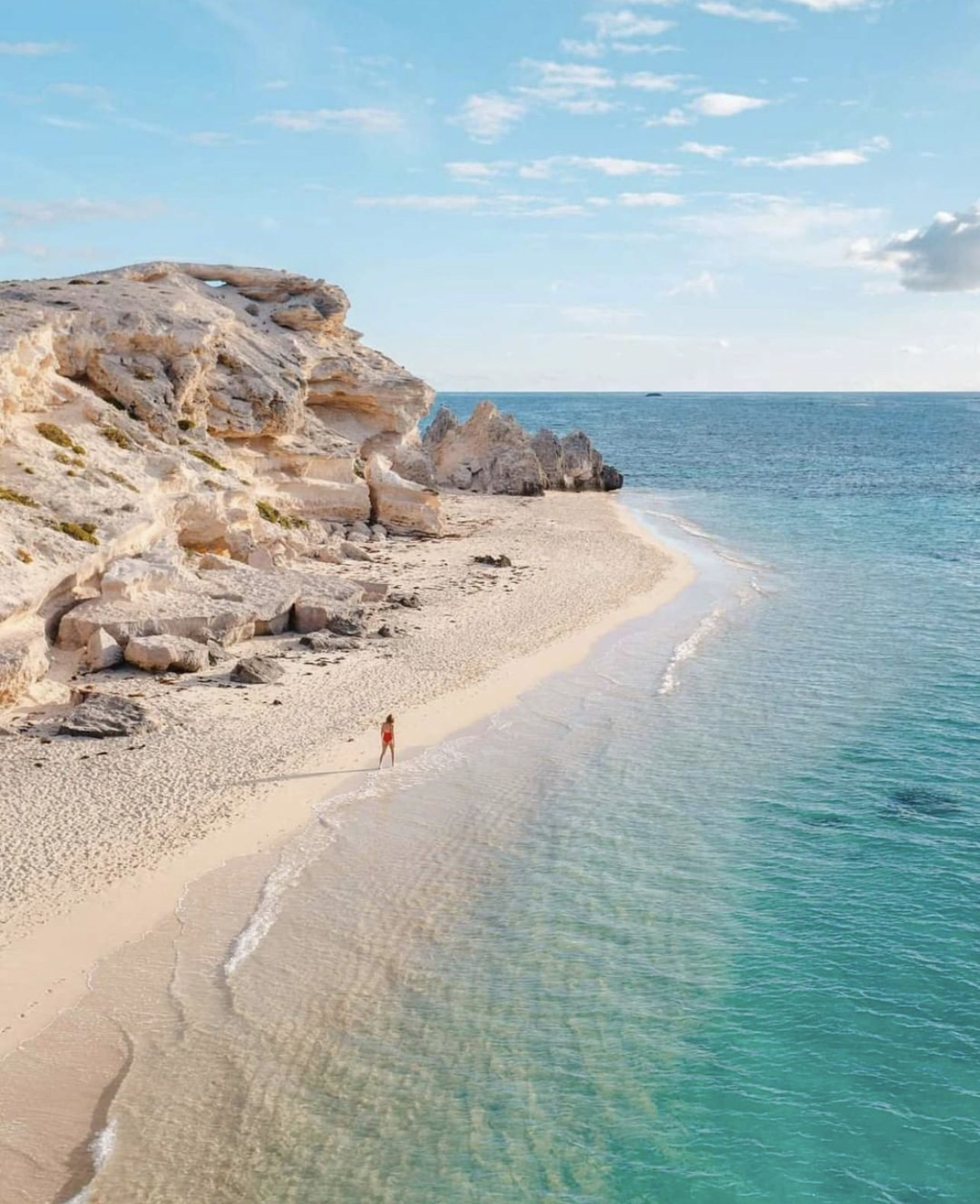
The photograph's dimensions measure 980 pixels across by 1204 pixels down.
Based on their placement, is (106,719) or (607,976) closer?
(607,976)

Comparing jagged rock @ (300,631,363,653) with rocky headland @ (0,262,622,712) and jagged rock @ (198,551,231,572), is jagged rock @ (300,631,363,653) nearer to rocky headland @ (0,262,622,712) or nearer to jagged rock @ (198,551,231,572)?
rocky headland @ (0,262,622,712)

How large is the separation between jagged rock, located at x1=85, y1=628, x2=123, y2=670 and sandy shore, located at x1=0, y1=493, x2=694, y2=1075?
1.89ft

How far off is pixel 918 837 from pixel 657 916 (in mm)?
6321

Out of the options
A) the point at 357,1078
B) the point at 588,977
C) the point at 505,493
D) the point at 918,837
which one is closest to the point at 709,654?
the point at 918,837

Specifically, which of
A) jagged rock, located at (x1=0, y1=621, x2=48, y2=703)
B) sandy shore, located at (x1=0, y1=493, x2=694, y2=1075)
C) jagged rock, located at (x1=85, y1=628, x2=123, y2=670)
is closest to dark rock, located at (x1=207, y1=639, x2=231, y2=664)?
sandy shore, located at (x1=0, y1=493, x2=694, y2=1075)

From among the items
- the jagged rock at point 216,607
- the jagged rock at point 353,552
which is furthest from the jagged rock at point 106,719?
the jagged rock at point 353,552

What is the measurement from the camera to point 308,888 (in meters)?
18.6

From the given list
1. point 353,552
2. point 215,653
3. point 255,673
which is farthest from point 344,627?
point 353,552

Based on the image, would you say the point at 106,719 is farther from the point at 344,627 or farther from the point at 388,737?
the point at 344,627

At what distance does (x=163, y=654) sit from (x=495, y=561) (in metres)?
20.2

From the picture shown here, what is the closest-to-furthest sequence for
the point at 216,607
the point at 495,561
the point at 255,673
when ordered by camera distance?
1. the point at 255,673
2. the point at 216,607
3. the point at 495,561

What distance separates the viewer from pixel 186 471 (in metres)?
37.6

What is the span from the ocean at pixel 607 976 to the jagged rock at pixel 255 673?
19.0 ft

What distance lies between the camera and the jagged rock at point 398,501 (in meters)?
50.5
